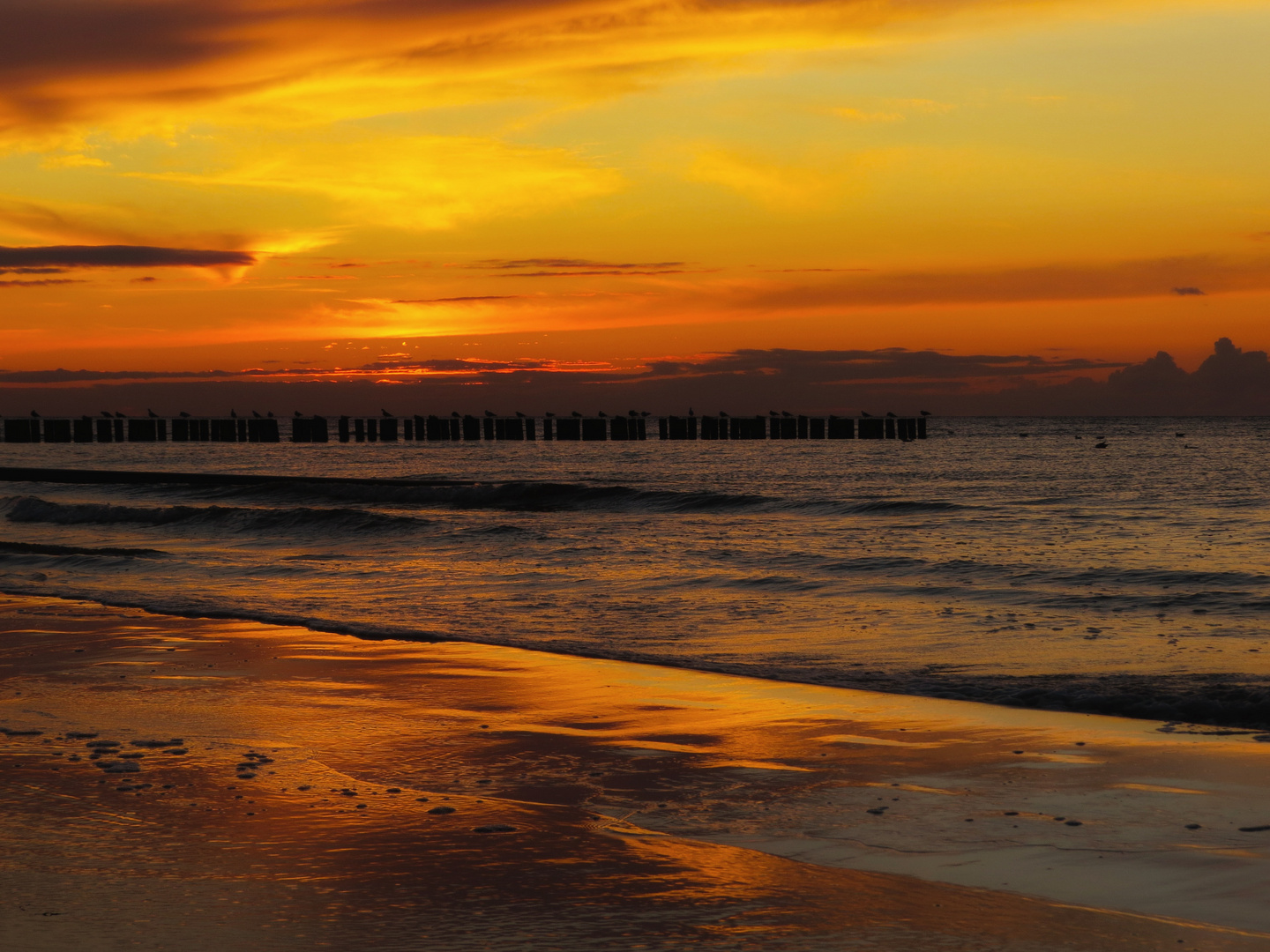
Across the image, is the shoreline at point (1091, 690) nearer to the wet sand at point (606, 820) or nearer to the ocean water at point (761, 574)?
the ocean water at point (761, 574)

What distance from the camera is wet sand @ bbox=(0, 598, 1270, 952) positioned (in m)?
4.18

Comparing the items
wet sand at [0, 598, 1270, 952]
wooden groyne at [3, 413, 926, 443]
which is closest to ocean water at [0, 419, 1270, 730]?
wet sand at [0, 598, 1270, 952]

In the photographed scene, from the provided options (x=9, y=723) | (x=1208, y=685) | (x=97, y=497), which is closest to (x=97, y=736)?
(x=9, y=723)

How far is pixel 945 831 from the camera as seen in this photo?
5320 mm

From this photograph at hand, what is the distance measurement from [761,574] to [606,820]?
437 inches

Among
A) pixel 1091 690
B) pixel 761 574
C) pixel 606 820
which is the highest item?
pixel 606 820

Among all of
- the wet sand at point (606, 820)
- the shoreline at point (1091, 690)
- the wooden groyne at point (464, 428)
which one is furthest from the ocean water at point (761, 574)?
the wooden groyne at point (464, 428)

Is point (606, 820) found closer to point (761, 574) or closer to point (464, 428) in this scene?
point (761, 574)

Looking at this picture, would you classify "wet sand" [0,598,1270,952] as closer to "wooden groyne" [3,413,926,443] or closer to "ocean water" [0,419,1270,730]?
"ocean water" [0,419,1270,730]

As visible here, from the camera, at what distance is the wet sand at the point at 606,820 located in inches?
165

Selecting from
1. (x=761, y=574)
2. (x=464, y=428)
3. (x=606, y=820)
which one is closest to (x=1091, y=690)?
(x=606, y=820)

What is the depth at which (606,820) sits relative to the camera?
5.53 metres

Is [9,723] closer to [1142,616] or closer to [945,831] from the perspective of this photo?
[945,831]

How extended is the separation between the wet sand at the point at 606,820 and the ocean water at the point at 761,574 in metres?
1.75
